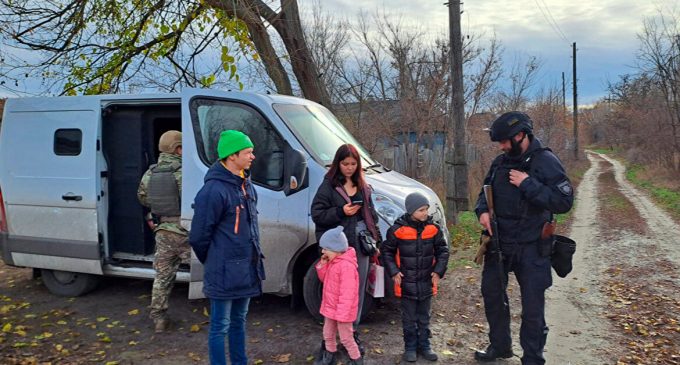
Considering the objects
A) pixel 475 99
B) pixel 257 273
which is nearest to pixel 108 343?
pixel 257 273

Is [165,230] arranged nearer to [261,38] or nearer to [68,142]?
[68,142]

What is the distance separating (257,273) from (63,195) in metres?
3.06

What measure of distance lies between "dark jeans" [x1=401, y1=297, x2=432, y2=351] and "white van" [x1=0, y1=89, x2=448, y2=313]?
76 centimetres

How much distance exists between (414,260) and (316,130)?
1.89 meters

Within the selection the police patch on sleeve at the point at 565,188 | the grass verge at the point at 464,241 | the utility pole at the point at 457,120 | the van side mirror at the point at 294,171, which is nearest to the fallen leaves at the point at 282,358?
the van side mirror at the point at 294,171

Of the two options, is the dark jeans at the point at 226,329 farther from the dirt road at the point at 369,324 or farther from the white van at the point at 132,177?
the white van at the point at 132,177

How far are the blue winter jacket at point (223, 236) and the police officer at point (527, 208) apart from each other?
1900mm

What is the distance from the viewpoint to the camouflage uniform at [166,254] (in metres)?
4.79

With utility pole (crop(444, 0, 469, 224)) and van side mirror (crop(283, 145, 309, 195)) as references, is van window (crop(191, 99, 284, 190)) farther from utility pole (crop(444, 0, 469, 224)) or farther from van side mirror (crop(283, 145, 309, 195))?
utility pole (crop(444, 0, 469, 224))

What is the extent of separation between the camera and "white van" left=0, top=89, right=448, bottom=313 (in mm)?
4750

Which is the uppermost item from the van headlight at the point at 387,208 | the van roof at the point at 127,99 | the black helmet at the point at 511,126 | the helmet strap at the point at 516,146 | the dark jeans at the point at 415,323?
the van roof at the point at 127,99

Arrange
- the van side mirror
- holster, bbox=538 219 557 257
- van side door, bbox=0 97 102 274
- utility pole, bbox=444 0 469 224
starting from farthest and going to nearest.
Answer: utility pole, bbox=444 0 469 224 → van side door, bbox=0 97 102 274 → the van side mirror → holster, bbox=538 219 557 257

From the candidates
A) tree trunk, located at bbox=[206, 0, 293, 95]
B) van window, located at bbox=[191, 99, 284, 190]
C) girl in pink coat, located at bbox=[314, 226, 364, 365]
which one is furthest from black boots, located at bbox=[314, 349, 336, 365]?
tree trunk, located at bbox=[206, 0, 293, 95]

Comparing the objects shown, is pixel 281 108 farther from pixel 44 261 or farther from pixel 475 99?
pixel 475 99
